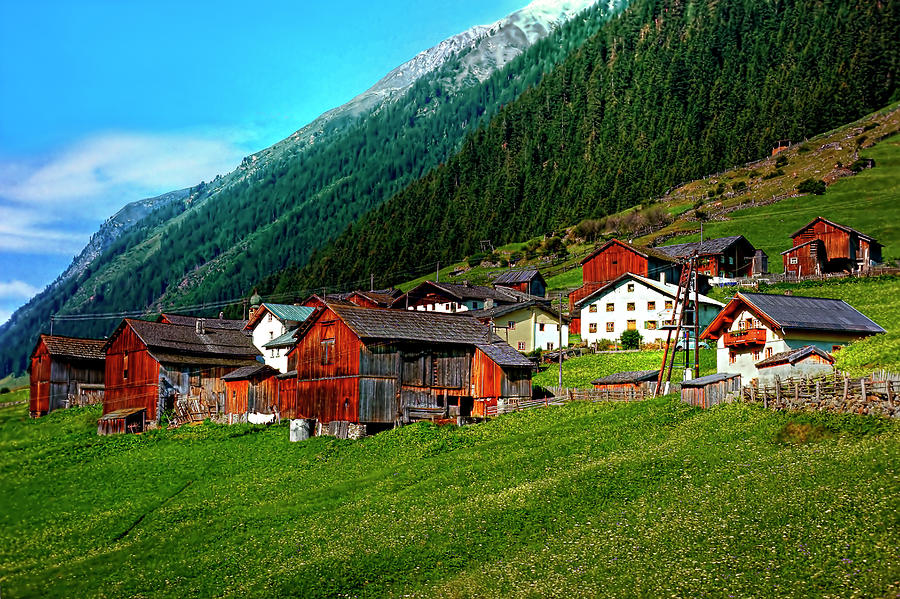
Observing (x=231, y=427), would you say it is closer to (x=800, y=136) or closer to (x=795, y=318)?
(x=795, y=318)

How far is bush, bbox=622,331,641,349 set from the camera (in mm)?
76125

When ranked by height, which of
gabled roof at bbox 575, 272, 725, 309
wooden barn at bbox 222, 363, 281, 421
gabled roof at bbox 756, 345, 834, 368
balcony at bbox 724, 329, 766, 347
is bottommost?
wooden barn at bbox 222, 363, 281, 421

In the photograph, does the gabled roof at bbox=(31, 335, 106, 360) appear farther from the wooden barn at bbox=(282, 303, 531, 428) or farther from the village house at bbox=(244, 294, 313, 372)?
the wooden barn at bbox=(282, 303, 531, 428)

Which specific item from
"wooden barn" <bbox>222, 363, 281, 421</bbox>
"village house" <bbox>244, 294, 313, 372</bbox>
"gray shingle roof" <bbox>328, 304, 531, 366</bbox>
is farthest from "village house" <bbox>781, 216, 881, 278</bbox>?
"wooden barn" <bbox>222, 363, 281, 421</bbox>

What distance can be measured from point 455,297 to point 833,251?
1749 inches

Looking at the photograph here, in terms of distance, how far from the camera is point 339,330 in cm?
5497

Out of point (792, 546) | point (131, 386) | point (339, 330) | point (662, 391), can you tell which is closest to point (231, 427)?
point (339, 330)

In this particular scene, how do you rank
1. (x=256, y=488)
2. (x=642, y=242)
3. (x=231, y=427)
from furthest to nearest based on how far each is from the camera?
(x=642, y=242), (x=231, y=427), (x=256, y=488)

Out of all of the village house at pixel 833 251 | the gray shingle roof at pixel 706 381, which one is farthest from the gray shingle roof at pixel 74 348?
the village house at pixel 833 251

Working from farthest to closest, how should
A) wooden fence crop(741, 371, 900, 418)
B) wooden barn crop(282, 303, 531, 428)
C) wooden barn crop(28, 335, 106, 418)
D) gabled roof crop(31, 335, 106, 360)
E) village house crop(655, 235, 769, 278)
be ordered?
1. village house crop(655, 235, 769, 278)
2. gabled roof crop(31, 335, 106, 360)
3. wooden barn crop(28, 335, 106, 418)
4. wooden barn crop(282, 303, 531, 428)
5. wooden fence crop(741, 371, 900, 418)

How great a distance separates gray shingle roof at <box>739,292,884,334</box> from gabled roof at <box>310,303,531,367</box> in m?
15.7

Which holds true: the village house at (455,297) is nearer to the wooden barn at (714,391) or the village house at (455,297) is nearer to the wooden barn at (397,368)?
the wooden barn at (397,368)

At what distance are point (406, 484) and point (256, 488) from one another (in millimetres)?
8827

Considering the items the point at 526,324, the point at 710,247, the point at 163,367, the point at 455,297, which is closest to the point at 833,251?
the point at 710,247
